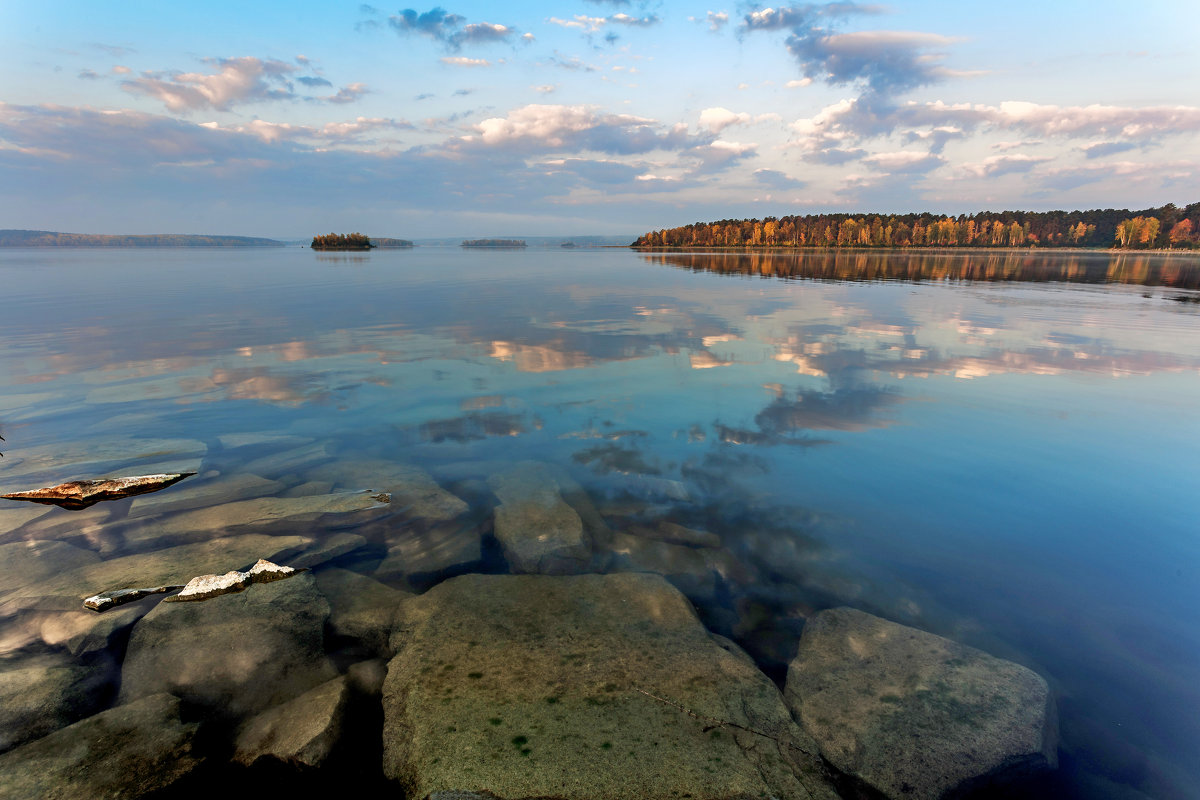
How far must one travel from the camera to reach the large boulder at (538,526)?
26.4ft

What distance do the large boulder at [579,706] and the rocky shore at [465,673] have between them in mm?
23

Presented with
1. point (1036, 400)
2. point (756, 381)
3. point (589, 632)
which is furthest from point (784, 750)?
point (1036, 400)

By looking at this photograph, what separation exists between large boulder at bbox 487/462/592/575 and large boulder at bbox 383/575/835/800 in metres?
1.02

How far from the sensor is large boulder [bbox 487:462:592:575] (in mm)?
8047

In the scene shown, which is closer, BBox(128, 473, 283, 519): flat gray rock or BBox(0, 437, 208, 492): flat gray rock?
BBox(128, 473, 283, 519): flat gray rock

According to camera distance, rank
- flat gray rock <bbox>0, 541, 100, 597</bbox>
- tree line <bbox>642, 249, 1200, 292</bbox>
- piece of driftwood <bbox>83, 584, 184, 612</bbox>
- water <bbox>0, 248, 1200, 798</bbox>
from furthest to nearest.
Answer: tree line <bbox>642, 249, 1200, 292</bbox>
flat gray rock <bbox>0, 541, 100, 597</bbox>
piece of driftwood <bbox>83, 584, 184, 612</bbox>
water <bbox>0, 248, 1200, 798</bbox>

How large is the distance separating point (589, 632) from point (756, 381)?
508 inches

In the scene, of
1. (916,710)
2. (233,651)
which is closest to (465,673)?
(233,651)

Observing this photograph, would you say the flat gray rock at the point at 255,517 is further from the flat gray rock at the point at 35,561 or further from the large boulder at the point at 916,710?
the large boulder at the point at 916,710

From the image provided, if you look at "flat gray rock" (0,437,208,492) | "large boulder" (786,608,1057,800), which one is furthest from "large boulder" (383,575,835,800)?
"flat gray rock" (0,437,208,492)

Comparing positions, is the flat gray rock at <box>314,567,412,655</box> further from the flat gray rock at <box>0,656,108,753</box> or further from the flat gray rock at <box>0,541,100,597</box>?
the flat gray rock at <box>0,541,100,597</box>

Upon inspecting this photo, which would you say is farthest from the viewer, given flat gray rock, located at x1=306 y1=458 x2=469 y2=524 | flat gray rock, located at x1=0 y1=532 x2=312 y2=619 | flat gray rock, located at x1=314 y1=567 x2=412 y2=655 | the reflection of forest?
the reflection of forest

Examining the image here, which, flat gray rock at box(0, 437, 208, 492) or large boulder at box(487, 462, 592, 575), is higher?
flat gray rock at box(0, 437, 208, 492)

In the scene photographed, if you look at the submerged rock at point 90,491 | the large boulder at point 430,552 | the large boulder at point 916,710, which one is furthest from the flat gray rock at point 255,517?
the large boulder at point 916,710
